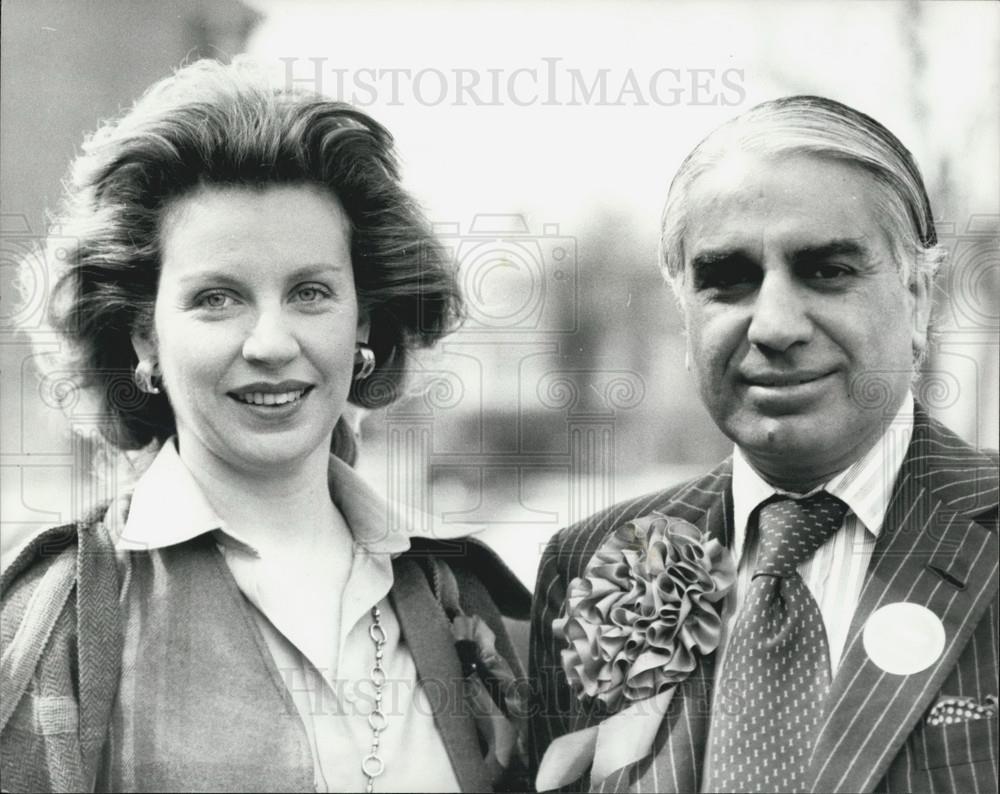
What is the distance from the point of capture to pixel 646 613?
191cm

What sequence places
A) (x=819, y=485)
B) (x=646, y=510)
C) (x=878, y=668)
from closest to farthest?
(x=878, y=668) < (x=819, y=485) < (x=646, y=510)

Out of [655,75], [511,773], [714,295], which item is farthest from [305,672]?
[655,75]

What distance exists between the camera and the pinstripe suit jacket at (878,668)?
175 centimetres

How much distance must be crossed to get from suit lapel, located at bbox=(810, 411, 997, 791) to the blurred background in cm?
19

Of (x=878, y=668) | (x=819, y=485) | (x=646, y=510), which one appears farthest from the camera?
(x=646, y=510)

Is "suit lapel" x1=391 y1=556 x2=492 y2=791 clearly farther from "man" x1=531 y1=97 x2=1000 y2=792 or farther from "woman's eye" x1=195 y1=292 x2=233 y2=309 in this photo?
"woman's eye" x1=195 y1=292 x2=233 y2=309

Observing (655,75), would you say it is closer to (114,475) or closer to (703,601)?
(703,601)

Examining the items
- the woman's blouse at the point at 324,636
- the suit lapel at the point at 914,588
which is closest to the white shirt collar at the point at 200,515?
the woman's blouse at the point at 324,636

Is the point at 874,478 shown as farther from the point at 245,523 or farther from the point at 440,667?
the point at 245,523

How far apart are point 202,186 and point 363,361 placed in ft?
1.26

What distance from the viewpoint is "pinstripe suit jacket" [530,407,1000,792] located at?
175cm

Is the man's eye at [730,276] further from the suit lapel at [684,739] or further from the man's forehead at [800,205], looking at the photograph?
A: the suit lapel at [684,739]

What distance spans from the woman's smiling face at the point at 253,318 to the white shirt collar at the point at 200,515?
0.07 meters

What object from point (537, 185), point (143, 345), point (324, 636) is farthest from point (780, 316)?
point (143, 345)
